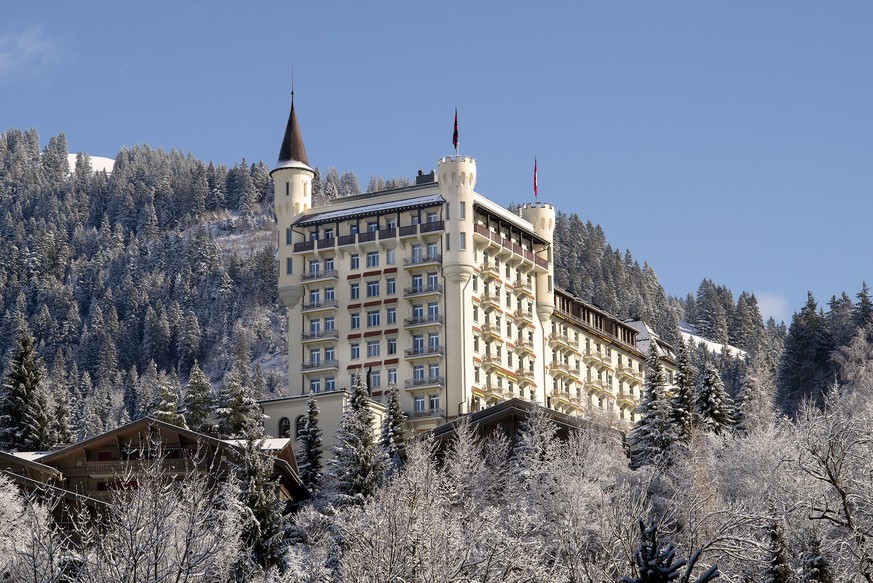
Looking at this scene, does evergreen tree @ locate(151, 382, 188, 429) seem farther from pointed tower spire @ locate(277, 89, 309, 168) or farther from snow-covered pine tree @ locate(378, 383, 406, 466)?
pointed tower spire @ locate(277, 89, 309, 168)

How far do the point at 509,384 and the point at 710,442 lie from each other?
3358 cm

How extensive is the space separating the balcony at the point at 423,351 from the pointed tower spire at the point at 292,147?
1921cm

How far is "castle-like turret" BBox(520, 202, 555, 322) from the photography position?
119 meters

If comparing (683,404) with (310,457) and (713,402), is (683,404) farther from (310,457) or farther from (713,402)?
(310,457)

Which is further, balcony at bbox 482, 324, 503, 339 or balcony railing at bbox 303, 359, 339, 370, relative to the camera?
balcony at bbox 482, 324, 503, 339

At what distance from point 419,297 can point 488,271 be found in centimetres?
587

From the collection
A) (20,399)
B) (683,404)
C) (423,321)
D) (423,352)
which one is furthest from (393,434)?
(423,321)

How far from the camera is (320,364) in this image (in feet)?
363

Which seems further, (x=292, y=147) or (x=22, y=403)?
(x=292, y=147)

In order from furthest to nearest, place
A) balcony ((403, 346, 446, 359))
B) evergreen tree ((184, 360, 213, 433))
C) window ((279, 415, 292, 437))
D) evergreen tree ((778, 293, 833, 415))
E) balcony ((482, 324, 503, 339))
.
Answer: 1. evergreen tree ((778, 293, 833, 415))
2. balcony ((482, 324, 503, 339))
3. balcony ((403, 346, 446, 359))
4. window ((279, 415, 292, 437))
5. evergreen tree ((184, 360, 213, 433))

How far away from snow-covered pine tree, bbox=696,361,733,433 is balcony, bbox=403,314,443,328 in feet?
78.1

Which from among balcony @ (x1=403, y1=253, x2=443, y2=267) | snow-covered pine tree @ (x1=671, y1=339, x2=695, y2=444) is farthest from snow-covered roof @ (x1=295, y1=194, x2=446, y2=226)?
snow-covered pine tree @ (x1=671, y1=339, x2=695, y2=444)

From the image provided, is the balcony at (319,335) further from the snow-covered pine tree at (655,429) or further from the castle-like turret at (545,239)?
the snow-covered pine tree at (655,429)

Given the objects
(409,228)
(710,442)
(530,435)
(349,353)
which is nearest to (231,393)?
(349,353)
